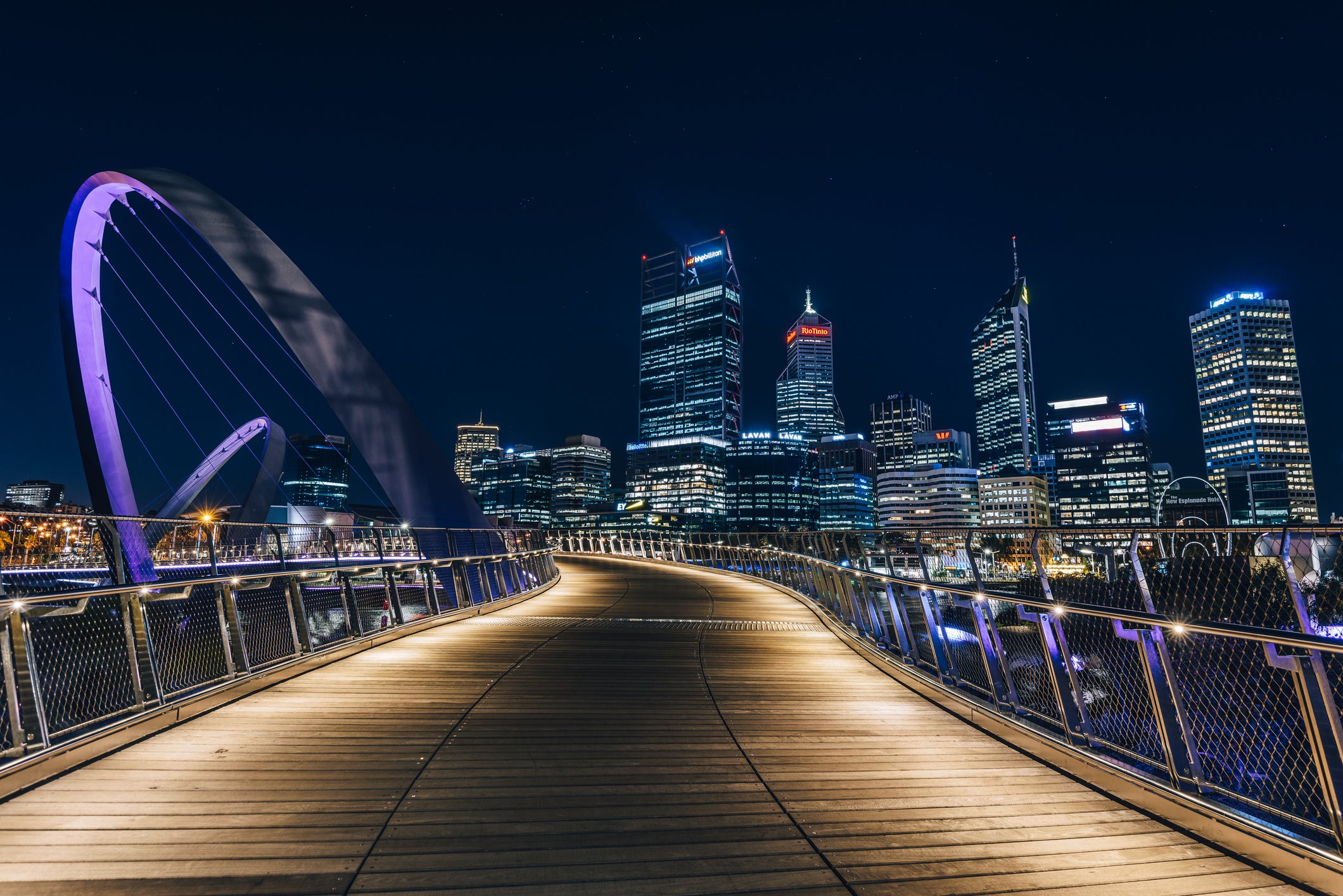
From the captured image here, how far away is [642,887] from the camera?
2.80 meters

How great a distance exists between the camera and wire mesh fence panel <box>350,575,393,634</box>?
1038 centimetres

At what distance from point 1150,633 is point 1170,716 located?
0.43 meters

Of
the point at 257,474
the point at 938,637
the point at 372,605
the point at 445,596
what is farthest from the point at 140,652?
the point at 257,474

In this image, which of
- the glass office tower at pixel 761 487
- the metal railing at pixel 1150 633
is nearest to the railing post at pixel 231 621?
the metal railing at pixel 1150 633

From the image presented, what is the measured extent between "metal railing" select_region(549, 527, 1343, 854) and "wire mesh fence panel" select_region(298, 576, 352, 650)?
5990 mm

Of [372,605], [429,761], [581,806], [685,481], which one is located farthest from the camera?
[685,481]

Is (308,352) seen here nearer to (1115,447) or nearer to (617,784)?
(617,784)

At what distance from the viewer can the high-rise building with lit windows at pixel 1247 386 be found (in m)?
158

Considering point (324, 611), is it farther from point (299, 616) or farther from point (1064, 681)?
point (1064, 681)

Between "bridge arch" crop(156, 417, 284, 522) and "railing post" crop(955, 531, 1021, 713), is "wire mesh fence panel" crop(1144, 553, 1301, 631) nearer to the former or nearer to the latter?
"railing post" crop(955, 531, 1021, 713)

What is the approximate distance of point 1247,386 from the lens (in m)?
168

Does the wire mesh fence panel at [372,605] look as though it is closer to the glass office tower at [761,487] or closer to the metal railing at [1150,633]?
the metal railing at [1150,633]

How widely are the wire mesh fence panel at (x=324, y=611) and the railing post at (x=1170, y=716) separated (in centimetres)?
706

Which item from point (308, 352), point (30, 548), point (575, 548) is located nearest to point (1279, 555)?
point (30, 548)
